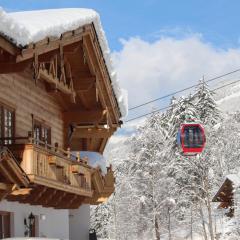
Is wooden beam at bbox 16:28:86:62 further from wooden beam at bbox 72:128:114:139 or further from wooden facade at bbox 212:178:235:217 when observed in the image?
wooden facade at bbox 212:178:235:217

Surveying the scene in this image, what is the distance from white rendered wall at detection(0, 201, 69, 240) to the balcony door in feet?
0.45

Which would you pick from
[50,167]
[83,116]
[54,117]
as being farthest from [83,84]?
[50,167]

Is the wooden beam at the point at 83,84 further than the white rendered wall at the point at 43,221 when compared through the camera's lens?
Yes

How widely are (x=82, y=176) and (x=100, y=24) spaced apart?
5123 mm

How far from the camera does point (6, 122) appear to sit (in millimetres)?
17312

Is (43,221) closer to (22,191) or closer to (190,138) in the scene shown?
(22,191)

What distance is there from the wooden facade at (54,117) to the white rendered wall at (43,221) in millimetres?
342

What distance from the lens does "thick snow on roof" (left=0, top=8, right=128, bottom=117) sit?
13.3 metres

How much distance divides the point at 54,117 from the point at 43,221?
3.80 meters

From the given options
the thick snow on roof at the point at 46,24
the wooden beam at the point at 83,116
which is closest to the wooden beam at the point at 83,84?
the thick snow on roof at the point at 46,24

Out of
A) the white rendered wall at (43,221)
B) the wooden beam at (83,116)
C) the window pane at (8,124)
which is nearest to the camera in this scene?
the window pane at (8,124)

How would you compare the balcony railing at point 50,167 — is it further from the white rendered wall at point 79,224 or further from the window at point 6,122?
the white rendered wall at point 79,224

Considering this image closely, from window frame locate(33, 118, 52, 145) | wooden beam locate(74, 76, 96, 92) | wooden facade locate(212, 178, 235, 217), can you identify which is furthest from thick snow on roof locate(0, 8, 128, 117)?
wooden facade locate(212, 178, 235, 217)

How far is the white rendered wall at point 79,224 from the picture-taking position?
→ 28.6m
